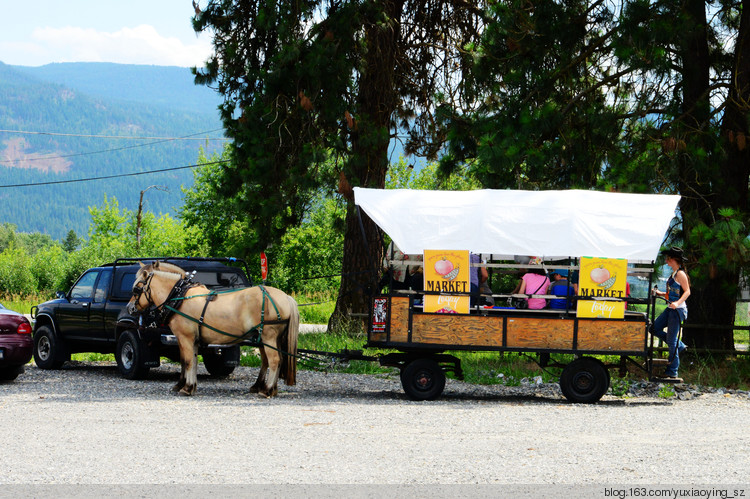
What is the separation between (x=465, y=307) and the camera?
11.6 metres

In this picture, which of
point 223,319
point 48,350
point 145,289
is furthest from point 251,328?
point 48,350

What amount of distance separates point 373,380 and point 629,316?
437cm

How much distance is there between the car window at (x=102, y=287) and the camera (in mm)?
14914

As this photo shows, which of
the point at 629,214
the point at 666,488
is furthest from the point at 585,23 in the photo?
the point at 666,488

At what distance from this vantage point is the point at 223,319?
12.5m

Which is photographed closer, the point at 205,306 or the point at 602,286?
the point at 602,286

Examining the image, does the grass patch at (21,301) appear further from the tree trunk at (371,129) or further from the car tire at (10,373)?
the car tire at (10,373)

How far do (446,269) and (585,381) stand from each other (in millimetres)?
2423

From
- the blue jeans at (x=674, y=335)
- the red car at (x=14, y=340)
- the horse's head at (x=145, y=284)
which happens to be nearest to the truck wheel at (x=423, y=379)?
the blue jeans at (x=674, y=335)

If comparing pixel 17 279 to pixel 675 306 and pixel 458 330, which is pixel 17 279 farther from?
pixel 675 306

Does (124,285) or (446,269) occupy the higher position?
(446,269)

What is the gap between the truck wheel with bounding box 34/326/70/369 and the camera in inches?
622

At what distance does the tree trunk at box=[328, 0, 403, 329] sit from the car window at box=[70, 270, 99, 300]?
5607 millimetres

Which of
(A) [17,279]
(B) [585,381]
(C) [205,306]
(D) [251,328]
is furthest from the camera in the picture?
(A) [17,279]
